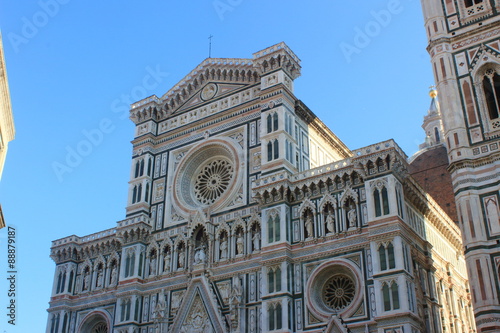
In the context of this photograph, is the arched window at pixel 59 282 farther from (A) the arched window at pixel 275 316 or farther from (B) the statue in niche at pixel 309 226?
(B) the statue in niche at pixel 309 226

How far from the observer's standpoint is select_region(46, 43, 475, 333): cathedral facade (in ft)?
81.7

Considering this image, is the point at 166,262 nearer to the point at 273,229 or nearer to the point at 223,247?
the point at 223,247

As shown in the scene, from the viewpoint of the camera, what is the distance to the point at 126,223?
3253cm

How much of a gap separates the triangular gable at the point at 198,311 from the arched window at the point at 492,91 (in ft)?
47.0

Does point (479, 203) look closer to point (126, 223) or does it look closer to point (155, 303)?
point (155, 303)

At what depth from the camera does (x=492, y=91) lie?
2506cm

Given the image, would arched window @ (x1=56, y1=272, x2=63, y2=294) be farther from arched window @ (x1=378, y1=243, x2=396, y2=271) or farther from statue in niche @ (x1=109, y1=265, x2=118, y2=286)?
arched window @ (x1=378, y1=243, x2=396, y2=271)

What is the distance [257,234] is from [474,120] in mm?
10559

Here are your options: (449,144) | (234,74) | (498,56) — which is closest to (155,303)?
(234,74)

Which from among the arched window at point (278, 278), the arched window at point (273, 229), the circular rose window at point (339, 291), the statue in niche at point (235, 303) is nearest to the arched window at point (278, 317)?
the arched window at point (278, 278)

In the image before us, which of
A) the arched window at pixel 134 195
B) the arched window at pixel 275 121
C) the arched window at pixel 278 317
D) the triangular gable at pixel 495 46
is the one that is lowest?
the arched window at pixel 278 317

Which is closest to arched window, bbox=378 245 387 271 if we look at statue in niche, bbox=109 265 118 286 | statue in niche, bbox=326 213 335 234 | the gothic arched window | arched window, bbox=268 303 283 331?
statue in niche, bbox=326 213 335 234

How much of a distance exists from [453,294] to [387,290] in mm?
7719

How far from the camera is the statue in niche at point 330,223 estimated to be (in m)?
26.1
